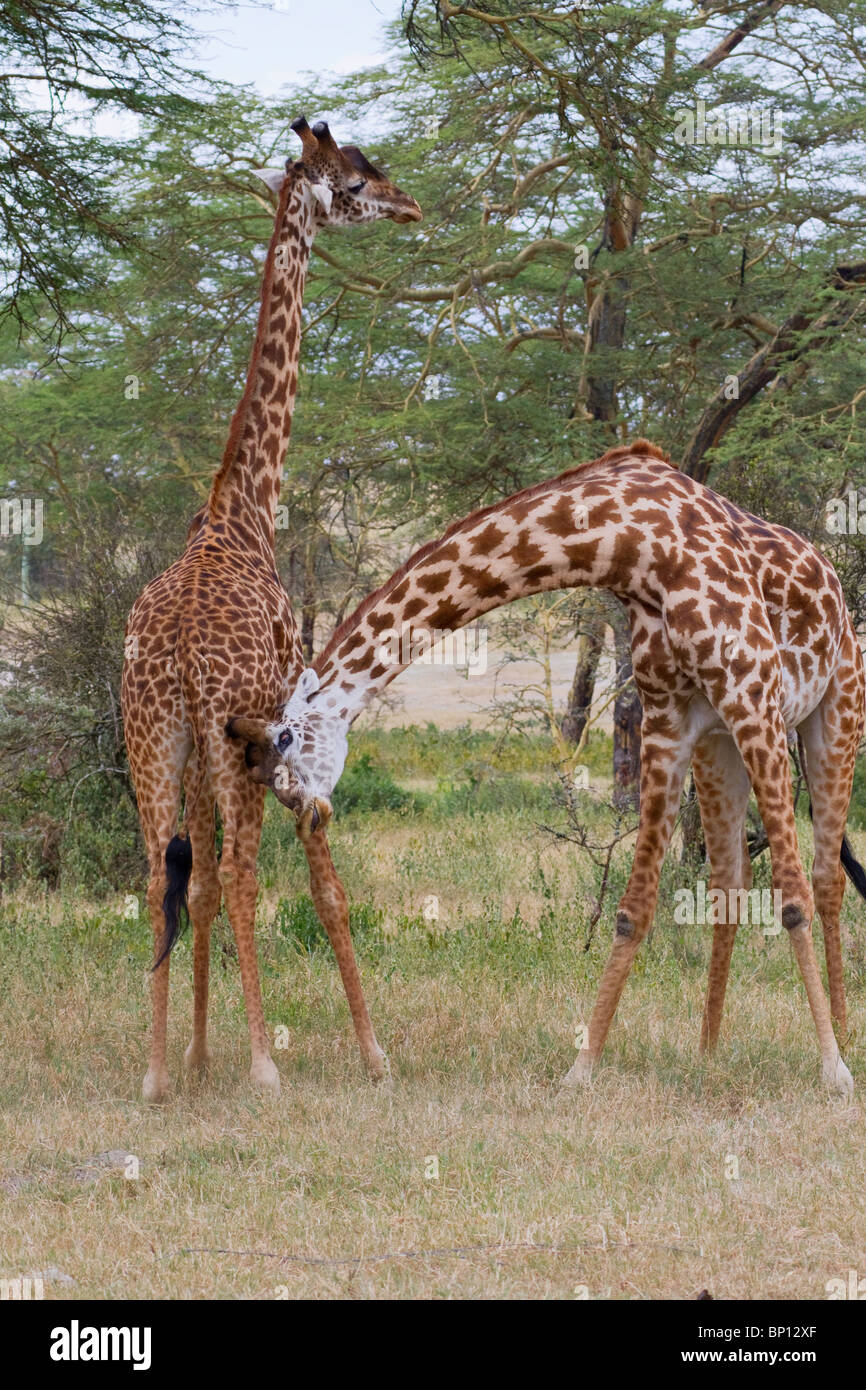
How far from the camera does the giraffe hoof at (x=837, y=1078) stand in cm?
524

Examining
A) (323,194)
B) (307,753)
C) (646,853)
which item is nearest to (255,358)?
(323,194)

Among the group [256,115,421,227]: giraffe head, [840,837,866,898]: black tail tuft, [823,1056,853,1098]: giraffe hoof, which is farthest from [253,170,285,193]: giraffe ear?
[823,1056,853,1098]: giraffe hoof

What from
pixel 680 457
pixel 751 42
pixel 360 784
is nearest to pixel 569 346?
pixel 680 457

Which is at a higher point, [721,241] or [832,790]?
[721,241]

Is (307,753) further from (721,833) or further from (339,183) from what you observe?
(339,183)

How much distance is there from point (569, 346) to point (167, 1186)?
36.2 ft

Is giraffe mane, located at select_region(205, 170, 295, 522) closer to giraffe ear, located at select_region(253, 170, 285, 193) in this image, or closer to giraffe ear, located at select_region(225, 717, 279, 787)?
giraffe ear, located at select_region(253, 170, 285, 193)

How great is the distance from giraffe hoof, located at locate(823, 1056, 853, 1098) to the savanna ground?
51 mm

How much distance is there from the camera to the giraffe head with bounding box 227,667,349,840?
4863 millimetres

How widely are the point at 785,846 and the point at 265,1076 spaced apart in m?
2.11

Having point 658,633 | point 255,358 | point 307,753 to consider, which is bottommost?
point 307,753

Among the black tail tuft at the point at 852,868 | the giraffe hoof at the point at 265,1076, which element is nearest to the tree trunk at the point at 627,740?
the black tail tuft at the point at 852,868

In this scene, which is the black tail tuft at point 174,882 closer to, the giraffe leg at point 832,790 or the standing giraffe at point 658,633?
the standing giraffe at point 658,633

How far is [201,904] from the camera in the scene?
5758 mm
